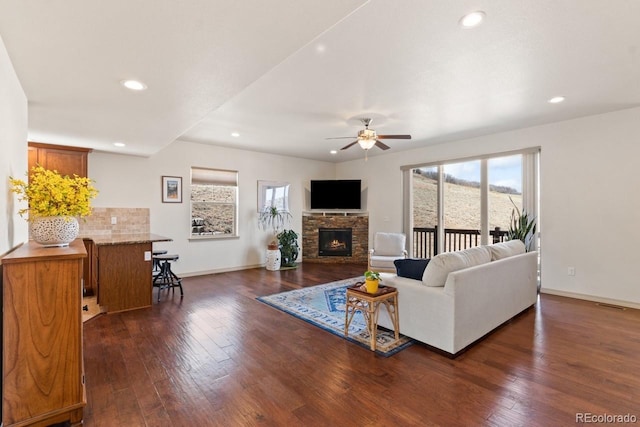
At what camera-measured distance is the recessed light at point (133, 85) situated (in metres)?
2.36

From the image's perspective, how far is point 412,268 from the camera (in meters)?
3.01

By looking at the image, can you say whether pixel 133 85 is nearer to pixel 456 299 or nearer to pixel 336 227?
pixel 456 299

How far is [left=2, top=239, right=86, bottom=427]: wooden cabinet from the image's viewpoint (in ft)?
5.35

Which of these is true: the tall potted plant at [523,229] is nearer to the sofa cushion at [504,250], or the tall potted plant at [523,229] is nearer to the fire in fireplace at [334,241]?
the sofa cushion at [504,250]

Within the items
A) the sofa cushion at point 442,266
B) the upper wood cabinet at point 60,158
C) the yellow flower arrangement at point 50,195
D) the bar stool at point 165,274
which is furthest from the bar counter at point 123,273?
the sofa cushion at point 442,266

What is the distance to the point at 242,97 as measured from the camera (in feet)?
11.5

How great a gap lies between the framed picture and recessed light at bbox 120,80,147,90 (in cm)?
333

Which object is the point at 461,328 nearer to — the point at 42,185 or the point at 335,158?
the point at 42,185

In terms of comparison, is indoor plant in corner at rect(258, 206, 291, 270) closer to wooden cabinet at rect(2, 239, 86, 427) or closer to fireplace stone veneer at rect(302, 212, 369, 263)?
fireplace stone veneer at rect(302, 212, 369, 263)

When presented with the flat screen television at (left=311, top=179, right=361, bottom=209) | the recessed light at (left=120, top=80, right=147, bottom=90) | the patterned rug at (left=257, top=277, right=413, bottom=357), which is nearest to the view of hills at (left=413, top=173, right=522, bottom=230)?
the flat screen television at (left=311, top=179, right=361, bottom=209)

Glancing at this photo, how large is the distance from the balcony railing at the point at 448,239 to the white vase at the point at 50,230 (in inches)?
225

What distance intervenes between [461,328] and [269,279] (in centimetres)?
368

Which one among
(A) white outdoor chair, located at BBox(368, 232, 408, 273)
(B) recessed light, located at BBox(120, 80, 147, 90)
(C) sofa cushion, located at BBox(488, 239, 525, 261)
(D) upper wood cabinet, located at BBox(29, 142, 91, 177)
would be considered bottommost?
(A) white outdoor chair, located at BBox(368, 232, 408, 273)

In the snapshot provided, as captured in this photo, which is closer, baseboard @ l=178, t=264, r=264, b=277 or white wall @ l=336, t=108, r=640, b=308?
white wall @ l=336, t=108, r=640, b=308
